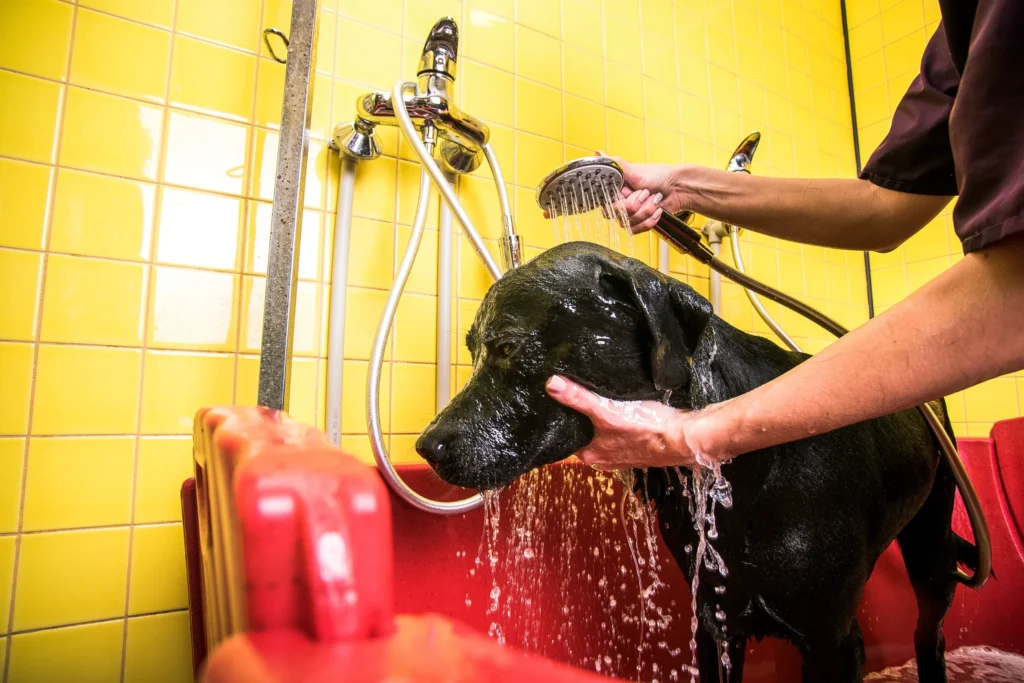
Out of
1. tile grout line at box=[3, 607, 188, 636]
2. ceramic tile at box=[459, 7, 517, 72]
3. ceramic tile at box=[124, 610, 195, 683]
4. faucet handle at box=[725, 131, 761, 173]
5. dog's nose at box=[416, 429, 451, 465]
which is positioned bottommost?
ceramic tile at box=[124, 610, 195, 683]

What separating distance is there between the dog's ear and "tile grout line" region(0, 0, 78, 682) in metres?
1.17

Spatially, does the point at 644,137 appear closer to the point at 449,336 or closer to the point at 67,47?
the point at 449,336

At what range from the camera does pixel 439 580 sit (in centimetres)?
114

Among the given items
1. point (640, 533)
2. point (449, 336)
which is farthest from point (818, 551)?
point (449, 336)

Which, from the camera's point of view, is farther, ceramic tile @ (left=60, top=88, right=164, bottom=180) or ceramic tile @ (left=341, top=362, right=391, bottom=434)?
ceramic tile @ (left=341, top=362, right=391, bottom=434)

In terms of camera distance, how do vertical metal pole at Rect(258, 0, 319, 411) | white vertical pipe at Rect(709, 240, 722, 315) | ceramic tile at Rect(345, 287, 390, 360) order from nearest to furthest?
1. vertical metal pole at Rect(258, 0, 319, 411)
2. ceramic tile at Rect(345, 287, 390, 360)
3. white vertical pipe at Rect(709, 240, 722, 315)

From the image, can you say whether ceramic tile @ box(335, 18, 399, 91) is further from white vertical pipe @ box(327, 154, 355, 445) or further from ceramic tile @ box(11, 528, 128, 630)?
ceramic tile @ box(11, 528, 128, 630)

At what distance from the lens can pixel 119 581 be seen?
1.10m

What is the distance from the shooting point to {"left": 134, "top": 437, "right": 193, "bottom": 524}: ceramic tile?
1145 millimetres

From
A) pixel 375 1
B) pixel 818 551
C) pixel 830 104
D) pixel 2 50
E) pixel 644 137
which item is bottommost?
pixel 818 551

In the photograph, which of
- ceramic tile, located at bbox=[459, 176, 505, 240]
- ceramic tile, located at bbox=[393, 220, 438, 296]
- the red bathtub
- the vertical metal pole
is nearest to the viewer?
the red bathtub

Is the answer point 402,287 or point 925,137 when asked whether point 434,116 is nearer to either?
point 402,287

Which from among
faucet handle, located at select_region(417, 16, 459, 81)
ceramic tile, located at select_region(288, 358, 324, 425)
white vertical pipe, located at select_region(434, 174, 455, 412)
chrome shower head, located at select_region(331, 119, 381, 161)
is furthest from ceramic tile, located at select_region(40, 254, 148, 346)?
faucet handle, located at select_region(417, 16, 459, 81)

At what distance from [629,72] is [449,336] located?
4.25 ft
